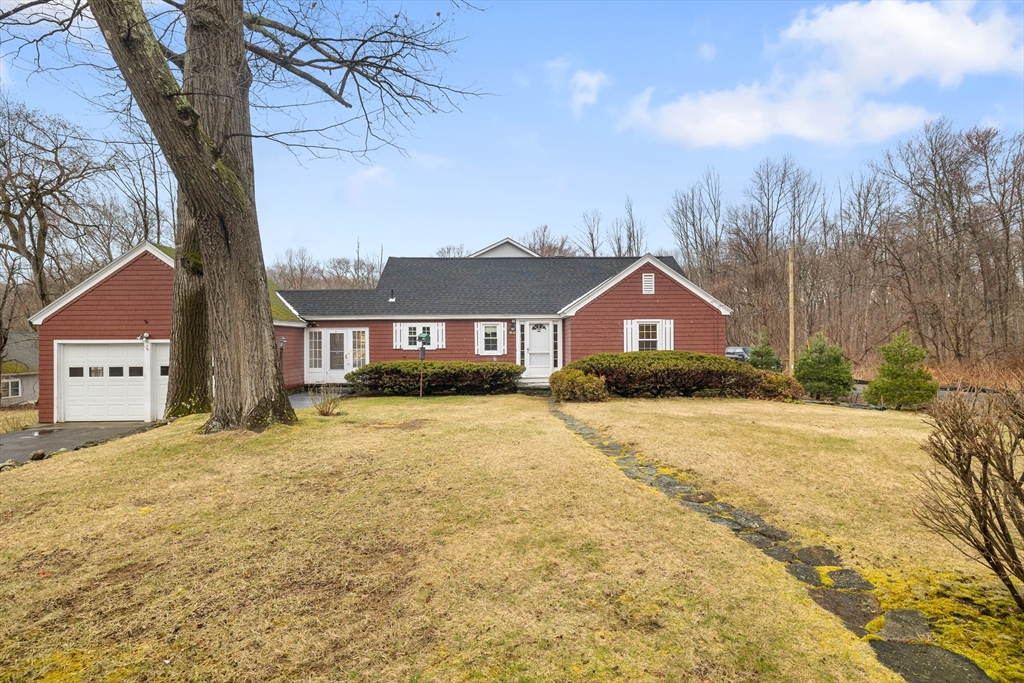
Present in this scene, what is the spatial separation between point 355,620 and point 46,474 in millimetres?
5832

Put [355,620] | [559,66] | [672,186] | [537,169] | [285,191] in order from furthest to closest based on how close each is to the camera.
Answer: [672,186] < [537,169] < [559,66] < [285,191] < [355,620]

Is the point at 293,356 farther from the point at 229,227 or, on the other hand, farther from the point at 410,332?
the point at 229,227

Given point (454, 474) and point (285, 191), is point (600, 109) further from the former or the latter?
point (454, 474)

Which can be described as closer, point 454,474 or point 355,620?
point 355,620

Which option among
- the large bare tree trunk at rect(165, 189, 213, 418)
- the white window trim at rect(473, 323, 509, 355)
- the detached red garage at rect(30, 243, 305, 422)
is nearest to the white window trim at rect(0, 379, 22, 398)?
the detached red garage at rect(30, 243, 305, 422)

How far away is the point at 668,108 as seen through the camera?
2194 cm

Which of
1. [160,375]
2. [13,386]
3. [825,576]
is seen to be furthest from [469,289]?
[13,386]

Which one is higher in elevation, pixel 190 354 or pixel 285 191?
pixel 285 191

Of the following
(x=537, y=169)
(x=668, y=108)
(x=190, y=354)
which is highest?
(x=668, y=108)

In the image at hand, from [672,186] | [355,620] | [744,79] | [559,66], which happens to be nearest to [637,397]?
[559,66]

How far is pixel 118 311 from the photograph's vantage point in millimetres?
14570

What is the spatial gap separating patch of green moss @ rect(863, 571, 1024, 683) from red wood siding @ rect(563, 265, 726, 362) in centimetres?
1464

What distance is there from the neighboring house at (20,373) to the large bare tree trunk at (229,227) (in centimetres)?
2708

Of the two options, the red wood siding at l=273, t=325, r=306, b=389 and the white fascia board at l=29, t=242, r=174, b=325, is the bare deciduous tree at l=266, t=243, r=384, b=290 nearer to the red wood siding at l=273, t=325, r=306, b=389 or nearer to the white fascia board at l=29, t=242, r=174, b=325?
the red wood siding at l=273, t=325, r=306, b=389
